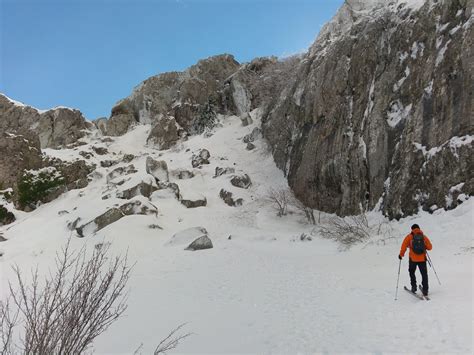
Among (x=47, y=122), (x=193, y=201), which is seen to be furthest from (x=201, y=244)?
(x=47, y=122)

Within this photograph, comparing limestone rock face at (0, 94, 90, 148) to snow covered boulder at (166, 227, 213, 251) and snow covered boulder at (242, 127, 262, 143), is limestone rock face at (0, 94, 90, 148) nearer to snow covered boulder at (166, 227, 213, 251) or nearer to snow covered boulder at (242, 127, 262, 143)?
snow covered boulder at (242, 127, 262, 143)

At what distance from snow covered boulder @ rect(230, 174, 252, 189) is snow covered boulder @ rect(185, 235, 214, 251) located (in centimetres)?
1313

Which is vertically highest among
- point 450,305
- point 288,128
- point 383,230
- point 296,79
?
point 296,79

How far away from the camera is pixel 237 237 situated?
81.2 feet

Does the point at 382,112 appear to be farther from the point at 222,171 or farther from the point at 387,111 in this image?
the point at 222,171

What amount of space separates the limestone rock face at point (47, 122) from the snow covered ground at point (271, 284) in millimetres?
26726

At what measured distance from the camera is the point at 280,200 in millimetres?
28562

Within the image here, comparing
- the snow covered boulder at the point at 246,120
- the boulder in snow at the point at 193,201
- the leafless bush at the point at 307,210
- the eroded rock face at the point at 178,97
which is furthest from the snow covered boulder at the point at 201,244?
the eroded rock face at the point at 178,97

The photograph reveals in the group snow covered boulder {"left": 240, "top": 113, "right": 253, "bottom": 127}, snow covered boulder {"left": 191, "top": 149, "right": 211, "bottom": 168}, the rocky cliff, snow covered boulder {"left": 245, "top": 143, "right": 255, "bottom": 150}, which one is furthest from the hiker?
snow covered boulder {"left": 240, "top": 113, "right": 253, "bottom": 127}

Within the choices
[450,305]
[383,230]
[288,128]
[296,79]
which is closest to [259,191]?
[288,128]

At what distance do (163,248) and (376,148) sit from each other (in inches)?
592

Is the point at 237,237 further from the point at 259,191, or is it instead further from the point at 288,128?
the point at 288,128

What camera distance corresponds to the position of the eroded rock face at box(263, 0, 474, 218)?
642 inches

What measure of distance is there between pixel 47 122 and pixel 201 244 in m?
45.5
